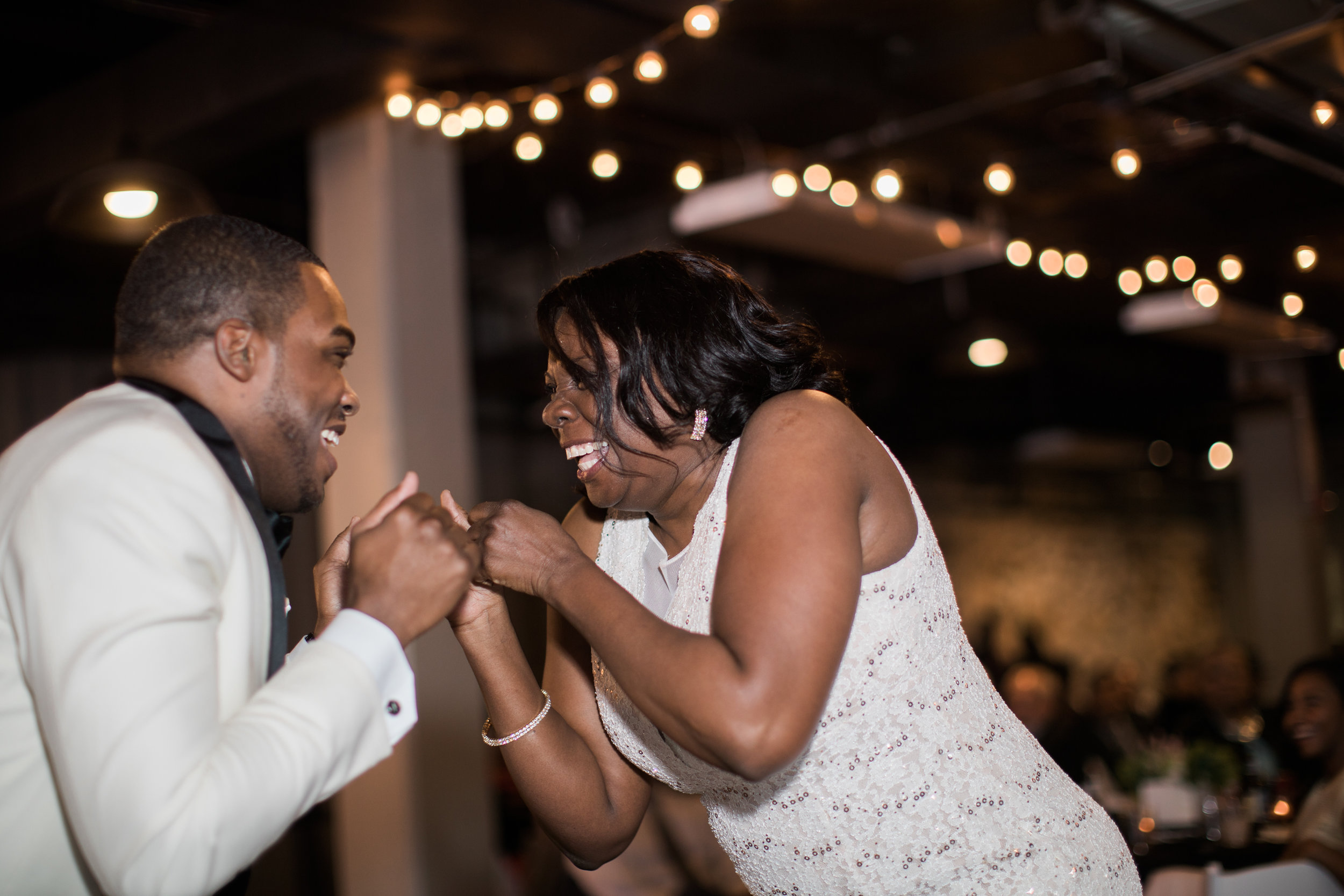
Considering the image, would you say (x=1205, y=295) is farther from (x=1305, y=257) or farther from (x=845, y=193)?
(x=845, y=193)

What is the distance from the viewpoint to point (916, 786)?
A: 1533mm

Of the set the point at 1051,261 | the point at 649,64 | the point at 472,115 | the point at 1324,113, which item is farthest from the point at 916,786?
the point at 1051,261

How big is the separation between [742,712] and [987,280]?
721cm

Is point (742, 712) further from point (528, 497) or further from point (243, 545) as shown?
point (528, 497)

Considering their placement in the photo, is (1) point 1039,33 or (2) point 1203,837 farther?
(1) point 1039,33

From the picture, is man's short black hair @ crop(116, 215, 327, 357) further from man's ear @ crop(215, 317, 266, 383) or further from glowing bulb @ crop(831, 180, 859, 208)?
glowing bulb @ crop(831, 180, 859, 208)

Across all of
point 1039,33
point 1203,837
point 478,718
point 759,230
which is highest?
point 1039,33

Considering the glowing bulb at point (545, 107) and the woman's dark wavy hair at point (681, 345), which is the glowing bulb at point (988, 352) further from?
the woman's dark wavy hair at point (681, 345)

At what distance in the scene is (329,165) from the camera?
4.82 metres

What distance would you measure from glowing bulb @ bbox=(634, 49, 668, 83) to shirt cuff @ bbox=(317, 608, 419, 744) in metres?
3.28

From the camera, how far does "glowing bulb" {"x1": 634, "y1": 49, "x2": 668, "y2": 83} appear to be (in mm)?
4062

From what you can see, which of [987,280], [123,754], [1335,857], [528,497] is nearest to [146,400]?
[123,754]

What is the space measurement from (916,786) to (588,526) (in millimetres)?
820

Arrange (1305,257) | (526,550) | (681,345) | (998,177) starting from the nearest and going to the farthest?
→ (526,550) < (681,345) < (998,177) < (1305,257)
